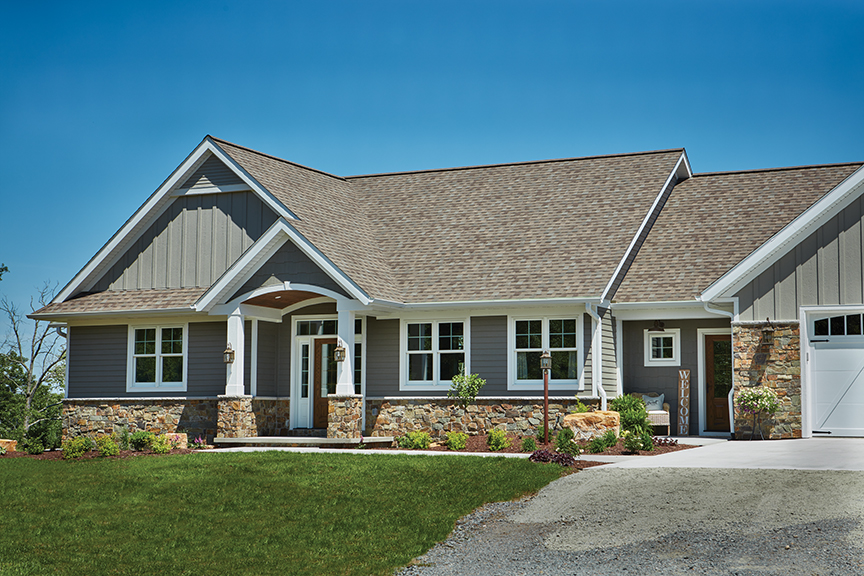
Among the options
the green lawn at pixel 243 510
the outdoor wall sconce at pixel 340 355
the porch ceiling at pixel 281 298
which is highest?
the porch ceiling at pixel 281 298

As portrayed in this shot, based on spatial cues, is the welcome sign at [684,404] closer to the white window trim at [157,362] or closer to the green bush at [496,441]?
the green bush at [496,441]

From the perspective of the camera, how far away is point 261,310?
67.7ft

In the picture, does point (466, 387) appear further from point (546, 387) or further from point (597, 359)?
point (597, 359)

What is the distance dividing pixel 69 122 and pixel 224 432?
58.1 feet

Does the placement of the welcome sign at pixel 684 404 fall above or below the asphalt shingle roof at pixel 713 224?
below

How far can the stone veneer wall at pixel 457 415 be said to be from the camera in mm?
19016

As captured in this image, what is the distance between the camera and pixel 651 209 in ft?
69.9

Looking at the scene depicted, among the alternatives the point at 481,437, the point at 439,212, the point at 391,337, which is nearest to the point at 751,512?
the point at 481,437

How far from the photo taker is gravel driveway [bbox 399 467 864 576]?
8.55 metres

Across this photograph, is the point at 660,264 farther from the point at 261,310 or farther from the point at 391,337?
the point at 261,310

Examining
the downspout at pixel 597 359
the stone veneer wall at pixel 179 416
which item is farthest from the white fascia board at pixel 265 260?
the downspout at pixel 597 359

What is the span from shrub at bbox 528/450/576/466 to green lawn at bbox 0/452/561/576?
28 cm

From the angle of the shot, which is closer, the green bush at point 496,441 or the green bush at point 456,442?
the green bush at point 496,441

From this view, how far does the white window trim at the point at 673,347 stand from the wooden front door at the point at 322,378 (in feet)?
23.0
